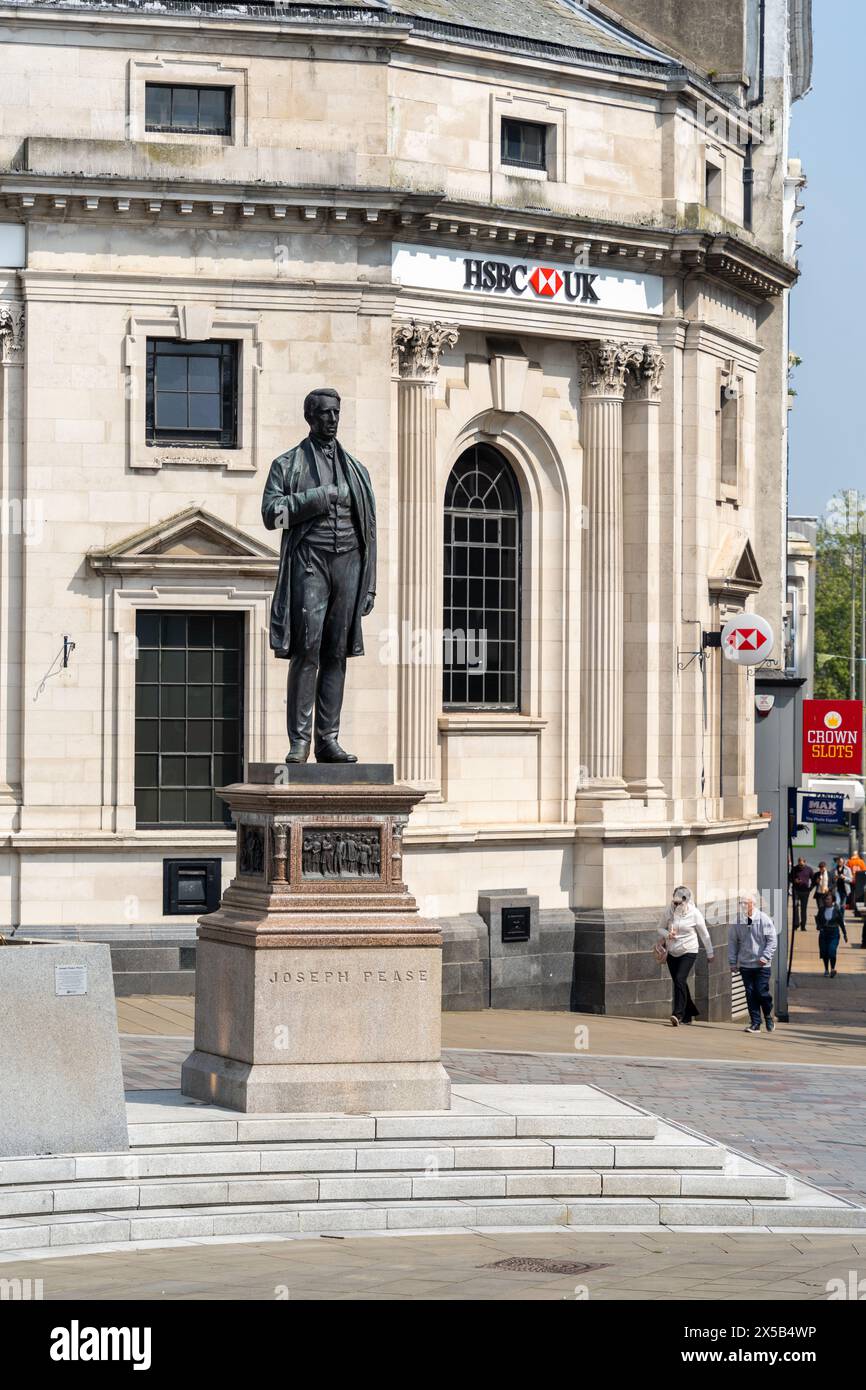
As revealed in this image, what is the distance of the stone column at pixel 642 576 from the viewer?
33.8 meters

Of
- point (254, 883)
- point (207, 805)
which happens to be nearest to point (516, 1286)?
point (254, 883)

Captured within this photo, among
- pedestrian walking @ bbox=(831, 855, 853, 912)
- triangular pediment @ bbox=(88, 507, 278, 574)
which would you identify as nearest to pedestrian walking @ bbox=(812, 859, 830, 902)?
pedestrian walking @ bbox=(831, 855, 853, 912)

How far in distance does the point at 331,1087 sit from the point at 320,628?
143 inches

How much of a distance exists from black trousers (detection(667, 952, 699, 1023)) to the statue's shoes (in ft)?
44.0

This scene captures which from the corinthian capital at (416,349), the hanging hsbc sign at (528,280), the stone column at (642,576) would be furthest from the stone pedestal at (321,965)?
the stone column at (642,576)

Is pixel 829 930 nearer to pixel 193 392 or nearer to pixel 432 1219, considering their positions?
pixel 193 392

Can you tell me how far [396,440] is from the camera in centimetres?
3131

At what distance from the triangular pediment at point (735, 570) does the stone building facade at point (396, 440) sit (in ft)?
0.52

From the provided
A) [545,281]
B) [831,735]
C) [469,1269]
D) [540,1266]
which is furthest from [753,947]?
[831,735]

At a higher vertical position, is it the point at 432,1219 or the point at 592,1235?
the point at 432,1219

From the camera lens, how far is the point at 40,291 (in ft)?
96.5

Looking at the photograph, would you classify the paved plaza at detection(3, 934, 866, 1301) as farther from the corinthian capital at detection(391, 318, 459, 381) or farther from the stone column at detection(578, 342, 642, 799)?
the corinthian capital at detection(391, 318, 459, 381)

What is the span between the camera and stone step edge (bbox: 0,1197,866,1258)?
1468 cm

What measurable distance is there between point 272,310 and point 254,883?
47.1ft
